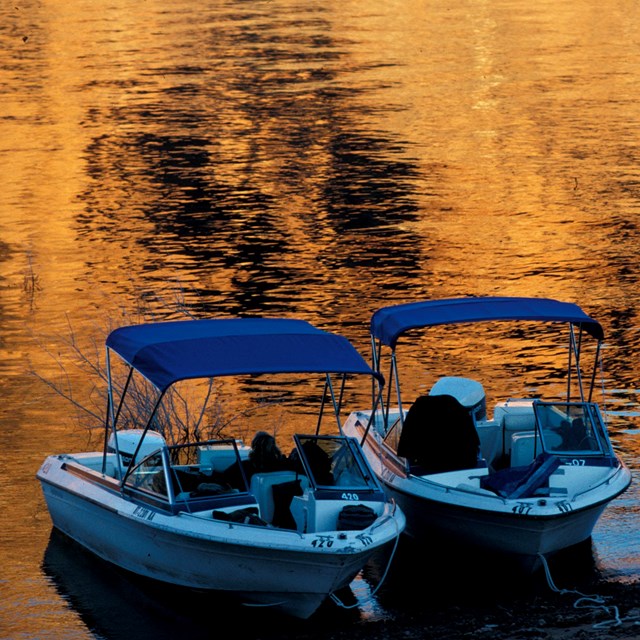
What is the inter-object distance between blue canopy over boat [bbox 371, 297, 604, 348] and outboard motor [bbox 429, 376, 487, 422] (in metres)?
0.81

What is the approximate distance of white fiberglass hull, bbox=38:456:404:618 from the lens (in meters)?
12.8

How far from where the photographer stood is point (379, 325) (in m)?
16.5

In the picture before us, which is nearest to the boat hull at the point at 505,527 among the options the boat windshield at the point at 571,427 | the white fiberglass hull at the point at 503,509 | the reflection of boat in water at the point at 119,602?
the white fiberglass hull at the point at 503,509

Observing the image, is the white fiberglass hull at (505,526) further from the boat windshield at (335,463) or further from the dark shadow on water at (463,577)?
the boat windshield at (335,463)

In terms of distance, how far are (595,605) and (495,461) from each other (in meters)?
3.02

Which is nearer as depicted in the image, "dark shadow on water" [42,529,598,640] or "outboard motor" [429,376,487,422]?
"dark shadow on water" [42,529,598,640]

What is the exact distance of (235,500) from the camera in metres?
13.6

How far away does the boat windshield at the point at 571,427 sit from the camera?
49.8ft

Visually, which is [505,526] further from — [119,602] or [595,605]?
[119,602]

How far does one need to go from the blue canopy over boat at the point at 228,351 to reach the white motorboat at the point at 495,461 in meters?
1.01

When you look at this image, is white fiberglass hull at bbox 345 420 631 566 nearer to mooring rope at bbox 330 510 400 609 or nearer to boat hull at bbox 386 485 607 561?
boat hull at bbox 386 485 607 561

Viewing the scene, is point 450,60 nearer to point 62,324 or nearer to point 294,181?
point 294,181

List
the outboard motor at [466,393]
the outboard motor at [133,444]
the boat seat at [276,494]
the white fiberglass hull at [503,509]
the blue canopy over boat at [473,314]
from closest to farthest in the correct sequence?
the white fiberglass hull at [503,509]
the boat seat at [276,494]
the outboard motor at [133,444]
the blue canopy over boat at [473,314]
the outboard motor at [466,393]

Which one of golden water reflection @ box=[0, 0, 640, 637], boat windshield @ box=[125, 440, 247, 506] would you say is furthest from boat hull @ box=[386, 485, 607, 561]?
boat windshield @ box=[125, 440, 247, 506]
